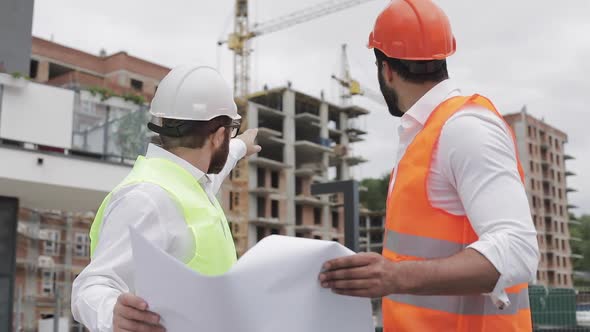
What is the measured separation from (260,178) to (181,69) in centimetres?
5630

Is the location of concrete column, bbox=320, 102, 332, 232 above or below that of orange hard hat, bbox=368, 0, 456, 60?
above

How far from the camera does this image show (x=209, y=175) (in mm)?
2396

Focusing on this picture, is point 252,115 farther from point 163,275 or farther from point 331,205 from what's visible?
point 163,275

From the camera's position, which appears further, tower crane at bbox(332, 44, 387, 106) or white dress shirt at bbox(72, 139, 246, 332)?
tower crane at bbox(332, 44, 387, 106)

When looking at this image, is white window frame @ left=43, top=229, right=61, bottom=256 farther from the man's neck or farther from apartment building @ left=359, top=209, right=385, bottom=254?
the man's neck

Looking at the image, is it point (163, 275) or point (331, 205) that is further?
point (331, 205)

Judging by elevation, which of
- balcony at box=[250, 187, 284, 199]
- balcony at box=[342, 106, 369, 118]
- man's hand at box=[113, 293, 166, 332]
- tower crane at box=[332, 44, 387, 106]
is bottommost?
man's hand at box=[113, 293, 166, 332]

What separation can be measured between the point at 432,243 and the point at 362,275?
332 mm

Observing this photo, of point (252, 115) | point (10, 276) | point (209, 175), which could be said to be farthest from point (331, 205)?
point (209, 175)

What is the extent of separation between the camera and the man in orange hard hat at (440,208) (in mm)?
1353

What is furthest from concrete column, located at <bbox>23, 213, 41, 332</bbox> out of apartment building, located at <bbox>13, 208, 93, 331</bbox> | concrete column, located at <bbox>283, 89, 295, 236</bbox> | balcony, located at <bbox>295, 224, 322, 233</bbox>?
balcony, located at <bbox>295, 224, 322, 233</bbox>

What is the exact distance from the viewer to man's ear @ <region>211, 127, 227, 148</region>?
2.26 m

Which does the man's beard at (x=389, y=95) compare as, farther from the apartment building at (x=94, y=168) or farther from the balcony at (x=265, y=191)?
the balcony at (x=265, y=191)

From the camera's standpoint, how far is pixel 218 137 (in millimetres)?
2270
